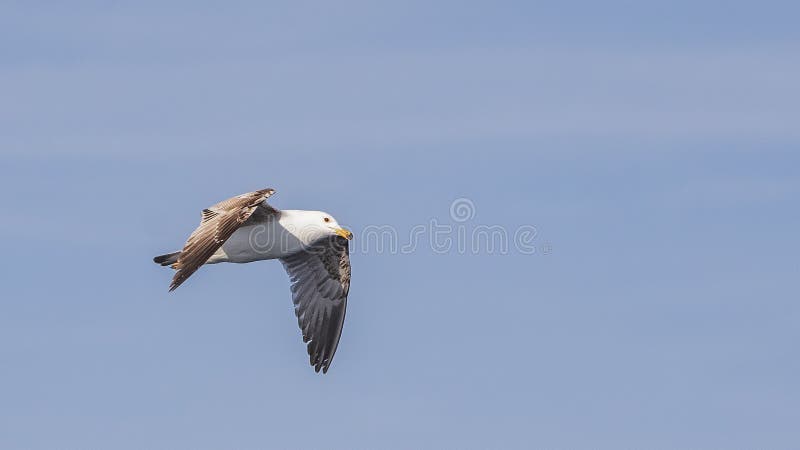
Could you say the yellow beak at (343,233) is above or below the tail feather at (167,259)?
above

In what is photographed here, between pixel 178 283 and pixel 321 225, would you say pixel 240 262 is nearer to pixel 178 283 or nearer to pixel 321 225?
pixel 321 225

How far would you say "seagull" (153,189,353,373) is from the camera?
24.6 meters

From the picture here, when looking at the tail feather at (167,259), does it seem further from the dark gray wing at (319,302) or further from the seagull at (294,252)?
the dark gray wing at (319,302)

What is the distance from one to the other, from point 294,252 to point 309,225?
98cm

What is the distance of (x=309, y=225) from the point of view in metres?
27.4

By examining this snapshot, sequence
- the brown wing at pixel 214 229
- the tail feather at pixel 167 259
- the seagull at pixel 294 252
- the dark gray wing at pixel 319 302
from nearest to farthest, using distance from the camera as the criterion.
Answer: the brown wing at pixel 214 229
the seagull at pixel 294 252
the tail feather at pixel 167 259
the dark gray wing at pixel 319 302

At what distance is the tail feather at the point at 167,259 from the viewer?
28.0 m

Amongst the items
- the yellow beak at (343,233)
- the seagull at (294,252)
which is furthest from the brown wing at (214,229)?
→ the yellow beak at (343,233)

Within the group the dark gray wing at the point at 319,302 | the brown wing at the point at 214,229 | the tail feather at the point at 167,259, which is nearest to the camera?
the brown wing at the point at 214,229

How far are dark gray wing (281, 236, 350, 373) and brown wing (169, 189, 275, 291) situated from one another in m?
3.97

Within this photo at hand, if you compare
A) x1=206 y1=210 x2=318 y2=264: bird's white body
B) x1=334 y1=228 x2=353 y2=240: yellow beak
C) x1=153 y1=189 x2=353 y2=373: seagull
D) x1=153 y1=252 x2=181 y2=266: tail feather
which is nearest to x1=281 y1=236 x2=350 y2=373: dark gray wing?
x1=153 y1=189 x2=353 y2=373: seagull

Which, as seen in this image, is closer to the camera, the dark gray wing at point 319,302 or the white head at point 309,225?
the white head at point 309,225

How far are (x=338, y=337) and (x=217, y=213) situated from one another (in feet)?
17.9

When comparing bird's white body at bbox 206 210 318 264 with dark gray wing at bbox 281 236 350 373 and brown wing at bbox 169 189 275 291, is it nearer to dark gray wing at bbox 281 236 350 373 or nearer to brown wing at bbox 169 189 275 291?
brown wing at bbox 169 189 275 291
